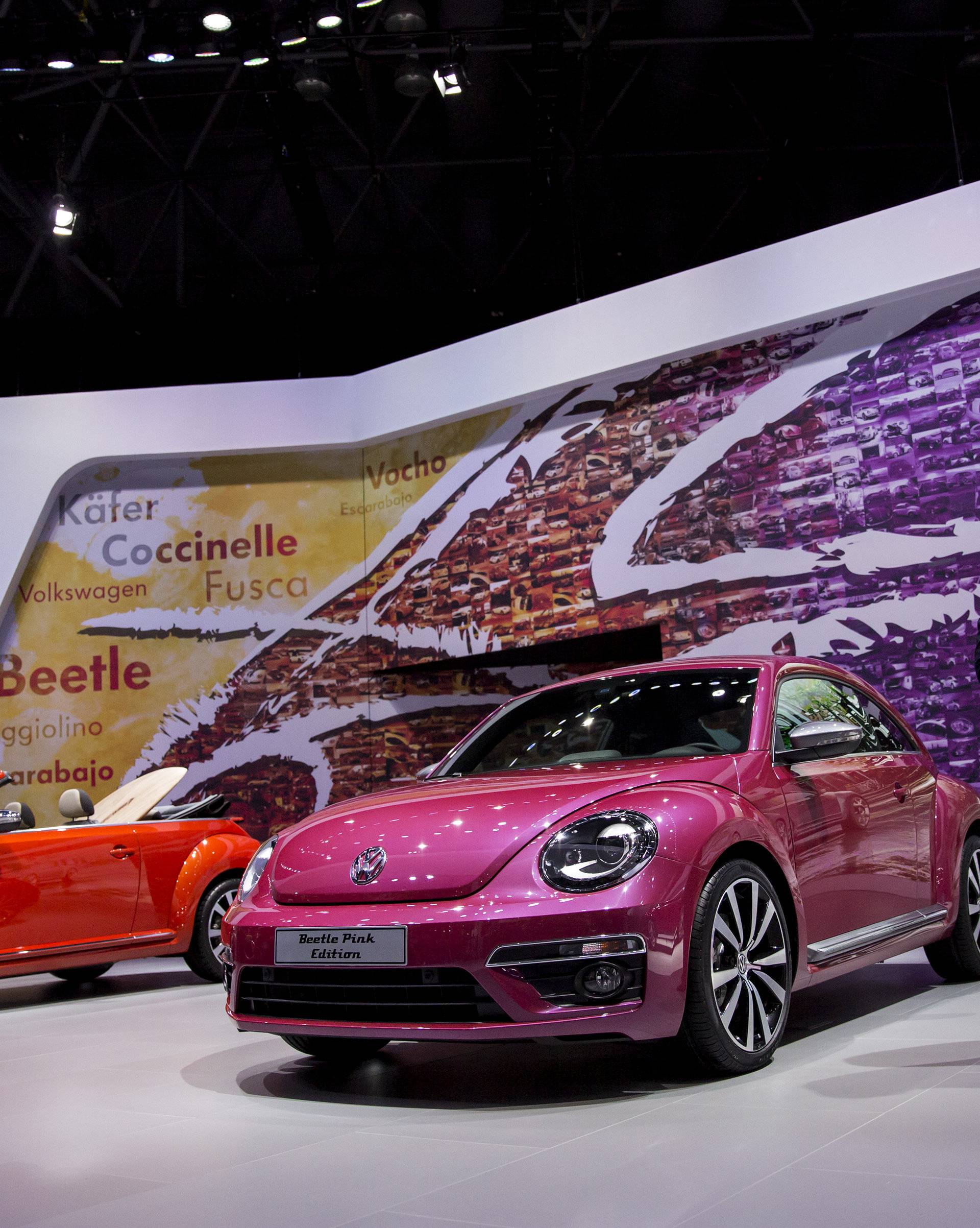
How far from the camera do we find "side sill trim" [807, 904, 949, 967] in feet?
11.8

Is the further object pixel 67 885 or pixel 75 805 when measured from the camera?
pixel 75 805

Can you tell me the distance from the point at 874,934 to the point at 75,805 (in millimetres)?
4297

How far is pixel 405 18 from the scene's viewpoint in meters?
10.3

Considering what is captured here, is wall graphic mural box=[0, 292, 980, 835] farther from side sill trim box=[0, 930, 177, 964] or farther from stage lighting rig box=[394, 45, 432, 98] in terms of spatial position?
side sill trim box=[0, 930, 177, 964]

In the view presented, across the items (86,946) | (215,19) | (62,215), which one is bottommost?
(86,946)

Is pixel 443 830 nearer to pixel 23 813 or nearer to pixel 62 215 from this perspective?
pixel 23 813

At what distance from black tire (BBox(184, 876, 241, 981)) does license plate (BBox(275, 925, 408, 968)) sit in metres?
3.52

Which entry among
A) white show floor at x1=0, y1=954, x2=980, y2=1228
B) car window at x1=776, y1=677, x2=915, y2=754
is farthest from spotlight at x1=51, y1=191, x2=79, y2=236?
car window at x1=776, y1=677, x2=915, y2=754

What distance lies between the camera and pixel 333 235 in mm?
13977

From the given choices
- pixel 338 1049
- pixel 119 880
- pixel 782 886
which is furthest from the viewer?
pixel 119 880

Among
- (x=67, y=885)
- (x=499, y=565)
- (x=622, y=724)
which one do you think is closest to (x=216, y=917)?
(x=67, y=885)

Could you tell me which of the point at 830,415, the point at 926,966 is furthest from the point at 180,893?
the point at 830,415

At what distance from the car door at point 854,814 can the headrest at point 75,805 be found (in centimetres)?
396

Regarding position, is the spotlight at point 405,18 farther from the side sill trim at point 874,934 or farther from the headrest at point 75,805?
the side sill trim at point 874,934
